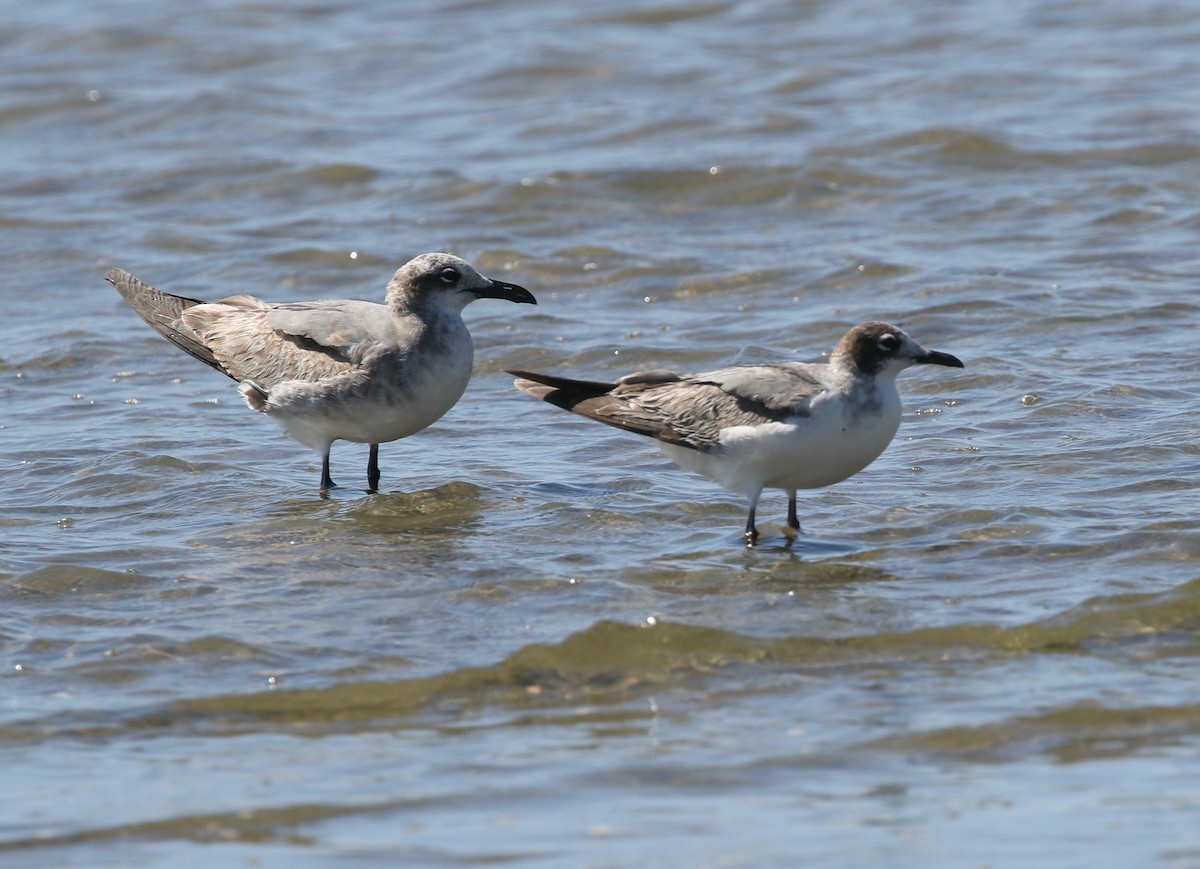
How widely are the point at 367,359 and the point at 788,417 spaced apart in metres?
2.61

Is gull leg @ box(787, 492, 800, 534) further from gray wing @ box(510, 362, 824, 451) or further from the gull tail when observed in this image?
the gull tail

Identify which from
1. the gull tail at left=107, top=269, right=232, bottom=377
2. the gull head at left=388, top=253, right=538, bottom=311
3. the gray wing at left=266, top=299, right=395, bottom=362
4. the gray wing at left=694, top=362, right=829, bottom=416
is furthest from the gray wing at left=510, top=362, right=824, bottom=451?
the gull tail at left=107, top=269, right=232, bottom=377

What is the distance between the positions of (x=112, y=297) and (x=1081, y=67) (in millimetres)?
11433

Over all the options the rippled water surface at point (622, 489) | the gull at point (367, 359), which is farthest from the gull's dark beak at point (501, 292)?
the rippled water surface at point (622, 489)

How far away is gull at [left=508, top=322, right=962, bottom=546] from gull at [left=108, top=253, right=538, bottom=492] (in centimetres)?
119

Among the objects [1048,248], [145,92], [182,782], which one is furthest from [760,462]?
[145,92]

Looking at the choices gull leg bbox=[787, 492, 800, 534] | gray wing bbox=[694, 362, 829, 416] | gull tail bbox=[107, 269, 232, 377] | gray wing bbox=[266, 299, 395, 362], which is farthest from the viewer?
gull tail bbox=[107, 269, 232, 377]

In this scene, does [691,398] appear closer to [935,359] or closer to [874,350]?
[874,350]

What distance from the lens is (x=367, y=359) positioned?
34.2 ft

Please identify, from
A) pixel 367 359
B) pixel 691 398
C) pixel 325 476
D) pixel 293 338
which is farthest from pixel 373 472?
pixel 691 398

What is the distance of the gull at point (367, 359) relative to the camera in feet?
34.0

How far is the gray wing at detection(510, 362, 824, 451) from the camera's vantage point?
30.9 feet

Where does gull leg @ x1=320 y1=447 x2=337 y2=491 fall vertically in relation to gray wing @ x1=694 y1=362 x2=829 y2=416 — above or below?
below

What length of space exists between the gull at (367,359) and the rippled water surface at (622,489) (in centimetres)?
49
